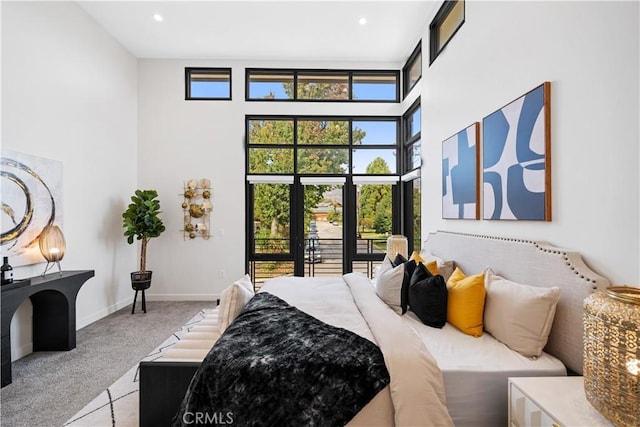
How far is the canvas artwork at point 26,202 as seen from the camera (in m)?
2.75

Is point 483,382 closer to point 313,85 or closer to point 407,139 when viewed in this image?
point 407,139

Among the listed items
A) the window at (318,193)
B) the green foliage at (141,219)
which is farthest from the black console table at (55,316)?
the window at (318,193)

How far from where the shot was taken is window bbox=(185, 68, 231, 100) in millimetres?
4973

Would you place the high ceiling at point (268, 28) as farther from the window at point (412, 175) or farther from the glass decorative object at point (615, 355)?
the glass decorative object at point (615, 355)

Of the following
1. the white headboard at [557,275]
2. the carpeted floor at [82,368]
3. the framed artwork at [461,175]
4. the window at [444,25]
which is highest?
the window at [444,25]

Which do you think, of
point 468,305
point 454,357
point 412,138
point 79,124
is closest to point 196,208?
point 79,124

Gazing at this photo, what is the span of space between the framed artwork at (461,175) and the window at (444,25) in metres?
1.14

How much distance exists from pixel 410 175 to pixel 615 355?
3542mm

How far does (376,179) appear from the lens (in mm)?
5023

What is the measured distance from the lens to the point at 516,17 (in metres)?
2.16

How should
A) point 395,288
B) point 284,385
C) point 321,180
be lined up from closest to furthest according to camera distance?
point 284,385, point 395,288, point 321,180

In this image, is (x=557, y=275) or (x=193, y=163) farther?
(x=193, y=163)

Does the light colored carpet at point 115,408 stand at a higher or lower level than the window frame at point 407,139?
lower

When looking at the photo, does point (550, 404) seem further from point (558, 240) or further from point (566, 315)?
point (558, 240)
